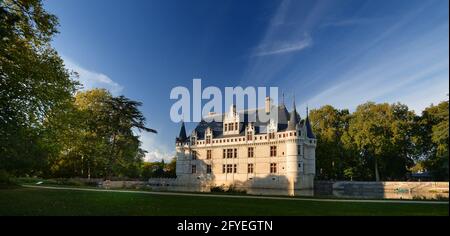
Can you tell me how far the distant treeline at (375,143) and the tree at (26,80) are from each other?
3014 cm

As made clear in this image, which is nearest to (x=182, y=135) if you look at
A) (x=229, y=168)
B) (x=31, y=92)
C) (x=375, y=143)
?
(x=229, y=168)

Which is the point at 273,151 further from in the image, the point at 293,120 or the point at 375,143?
the point at 375,143

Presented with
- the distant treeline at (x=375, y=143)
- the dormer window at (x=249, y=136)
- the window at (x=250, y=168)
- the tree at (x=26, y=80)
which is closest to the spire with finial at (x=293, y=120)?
the dormer window at (x=249, y=136)

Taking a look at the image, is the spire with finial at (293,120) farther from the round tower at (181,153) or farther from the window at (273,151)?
the round tower at (181,153)

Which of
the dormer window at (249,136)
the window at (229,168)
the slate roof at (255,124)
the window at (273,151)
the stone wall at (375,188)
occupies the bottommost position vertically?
the stone wall at (375,188)

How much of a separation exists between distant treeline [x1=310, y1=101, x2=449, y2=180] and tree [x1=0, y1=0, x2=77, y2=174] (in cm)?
3014

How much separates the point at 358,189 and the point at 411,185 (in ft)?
14.7

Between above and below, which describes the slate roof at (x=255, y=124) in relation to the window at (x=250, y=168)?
above

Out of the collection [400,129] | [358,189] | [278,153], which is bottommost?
[358,189]

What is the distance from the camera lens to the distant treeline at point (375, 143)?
3753 centimetres

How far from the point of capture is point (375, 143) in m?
38.0
